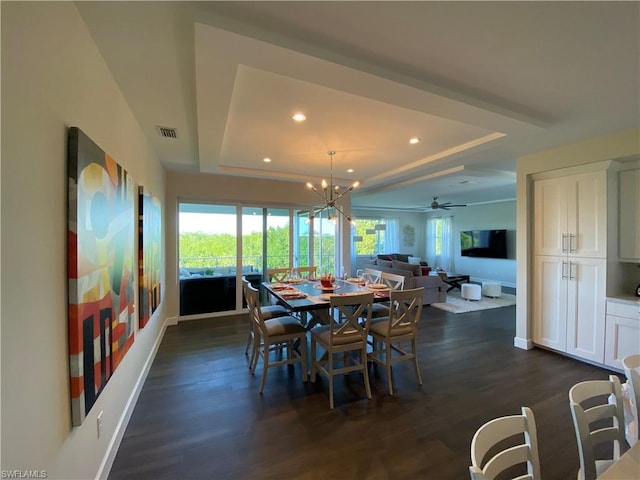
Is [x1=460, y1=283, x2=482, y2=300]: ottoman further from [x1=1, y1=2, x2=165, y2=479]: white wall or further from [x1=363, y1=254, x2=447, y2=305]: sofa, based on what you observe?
[x1=1, y1=2, x2=165, y2=479]: white wall

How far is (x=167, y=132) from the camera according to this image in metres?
3.01

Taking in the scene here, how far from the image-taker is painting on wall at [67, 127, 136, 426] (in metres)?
1.30

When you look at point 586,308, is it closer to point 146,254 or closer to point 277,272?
point 277,272

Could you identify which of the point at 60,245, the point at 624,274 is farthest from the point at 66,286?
the point at 624,274

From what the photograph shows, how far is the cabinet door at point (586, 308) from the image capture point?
10.5ft

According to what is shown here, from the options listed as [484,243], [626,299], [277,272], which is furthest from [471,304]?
[277,272]

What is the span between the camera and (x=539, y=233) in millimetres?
3758

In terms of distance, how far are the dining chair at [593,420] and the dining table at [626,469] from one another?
0.14m

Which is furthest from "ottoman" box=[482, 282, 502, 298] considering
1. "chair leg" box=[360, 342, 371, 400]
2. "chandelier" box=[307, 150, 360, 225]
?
"chair leg" box=[360, 342, 371, 400]

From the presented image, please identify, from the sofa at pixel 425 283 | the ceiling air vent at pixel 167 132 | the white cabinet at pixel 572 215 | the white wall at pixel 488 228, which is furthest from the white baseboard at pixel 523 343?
the white wall at pixel 488 228

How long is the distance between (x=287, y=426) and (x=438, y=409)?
130 cm

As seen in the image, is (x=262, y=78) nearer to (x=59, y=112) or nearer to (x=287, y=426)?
(x=59, y=112)

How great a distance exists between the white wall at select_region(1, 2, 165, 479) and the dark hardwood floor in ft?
2.36

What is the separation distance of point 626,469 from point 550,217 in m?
3.44
